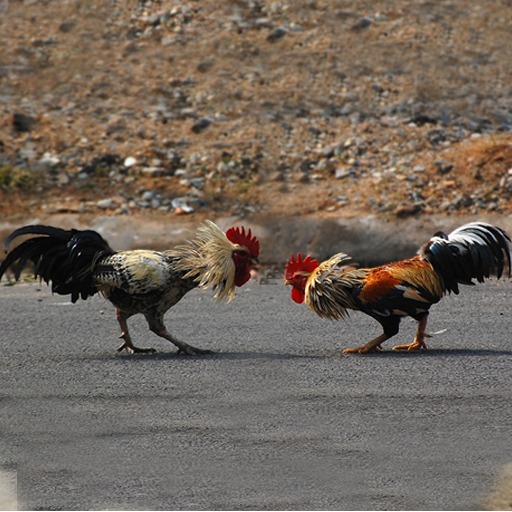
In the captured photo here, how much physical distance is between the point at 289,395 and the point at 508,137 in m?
10.4

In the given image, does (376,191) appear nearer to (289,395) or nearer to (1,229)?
(1,229)

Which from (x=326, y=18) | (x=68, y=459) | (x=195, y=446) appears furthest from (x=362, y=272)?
(x=326, y=18)

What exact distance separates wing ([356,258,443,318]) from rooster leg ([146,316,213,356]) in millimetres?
1473

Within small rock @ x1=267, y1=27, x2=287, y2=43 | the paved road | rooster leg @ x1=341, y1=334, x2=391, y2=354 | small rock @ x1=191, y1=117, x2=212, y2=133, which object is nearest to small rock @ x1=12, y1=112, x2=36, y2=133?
small rock @ x1=191, y1=117, x2=212, y2=133

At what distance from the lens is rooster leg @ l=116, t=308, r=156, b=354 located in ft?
30.3

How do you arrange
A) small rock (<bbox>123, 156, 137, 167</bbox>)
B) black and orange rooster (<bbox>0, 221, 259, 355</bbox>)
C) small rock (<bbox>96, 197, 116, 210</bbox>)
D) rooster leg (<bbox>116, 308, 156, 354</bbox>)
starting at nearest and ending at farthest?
black and orange rooster (<bbox>0, 221, 259, 355</bbox>)
rooster leg (<bbox>116, 308, 156, 354</bbox>)
small rock (<bbox>96, 197, 116, 210</bbox>)
small rock (<bbox>123, 156, 137, 167</bbox>)

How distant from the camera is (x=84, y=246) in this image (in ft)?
29.9

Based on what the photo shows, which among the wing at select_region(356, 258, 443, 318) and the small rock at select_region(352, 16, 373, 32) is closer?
the wing at select_region(356, 258, 443, 318)

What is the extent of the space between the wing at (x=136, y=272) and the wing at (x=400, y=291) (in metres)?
1.56

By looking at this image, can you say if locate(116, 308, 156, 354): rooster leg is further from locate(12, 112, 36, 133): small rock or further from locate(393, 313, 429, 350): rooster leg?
locate(12, 112, 36, 133): small rock

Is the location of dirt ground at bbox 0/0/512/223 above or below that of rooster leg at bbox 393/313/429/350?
above

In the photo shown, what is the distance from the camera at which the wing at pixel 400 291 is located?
874cm

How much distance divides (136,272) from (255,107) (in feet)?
34.1

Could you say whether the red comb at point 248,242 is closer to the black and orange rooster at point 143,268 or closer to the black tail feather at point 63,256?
the black and orange rooster at point 143,268
